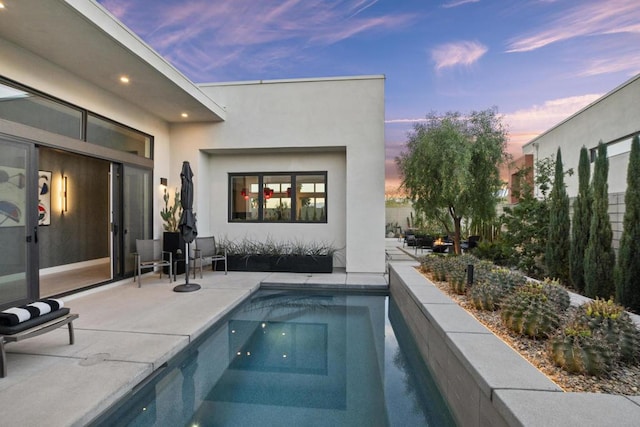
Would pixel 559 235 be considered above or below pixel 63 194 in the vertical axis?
below

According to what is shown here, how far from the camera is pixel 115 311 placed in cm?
438

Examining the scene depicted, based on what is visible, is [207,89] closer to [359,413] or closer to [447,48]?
[447,48]

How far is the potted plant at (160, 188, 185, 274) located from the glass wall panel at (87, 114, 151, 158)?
1.17 m

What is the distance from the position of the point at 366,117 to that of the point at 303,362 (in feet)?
19.0

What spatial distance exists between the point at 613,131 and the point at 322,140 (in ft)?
26.3

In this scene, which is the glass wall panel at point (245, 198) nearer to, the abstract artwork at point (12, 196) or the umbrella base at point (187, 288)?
the umbrella base at point (187, 288)

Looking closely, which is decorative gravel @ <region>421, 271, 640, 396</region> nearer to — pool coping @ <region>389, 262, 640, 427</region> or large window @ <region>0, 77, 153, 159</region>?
pool coping @ <region>389, 262, 640, 427</region>

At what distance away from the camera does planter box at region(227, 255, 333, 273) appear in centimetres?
746

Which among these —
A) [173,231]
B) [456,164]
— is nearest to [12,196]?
[173,231]

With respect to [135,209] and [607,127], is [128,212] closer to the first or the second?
[135,209]

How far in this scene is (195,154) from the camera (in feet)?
25.9

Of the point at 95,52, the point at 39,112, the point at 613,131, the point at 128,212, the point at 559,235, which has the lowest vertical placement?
the point at 559,235

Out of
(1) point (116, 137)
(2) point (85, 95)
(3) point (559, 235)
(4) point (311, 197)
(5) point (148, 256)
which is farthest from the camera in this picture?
(4) point (311, 197)

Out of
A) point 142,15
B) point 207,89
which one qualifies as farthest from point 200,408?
point 142,15
